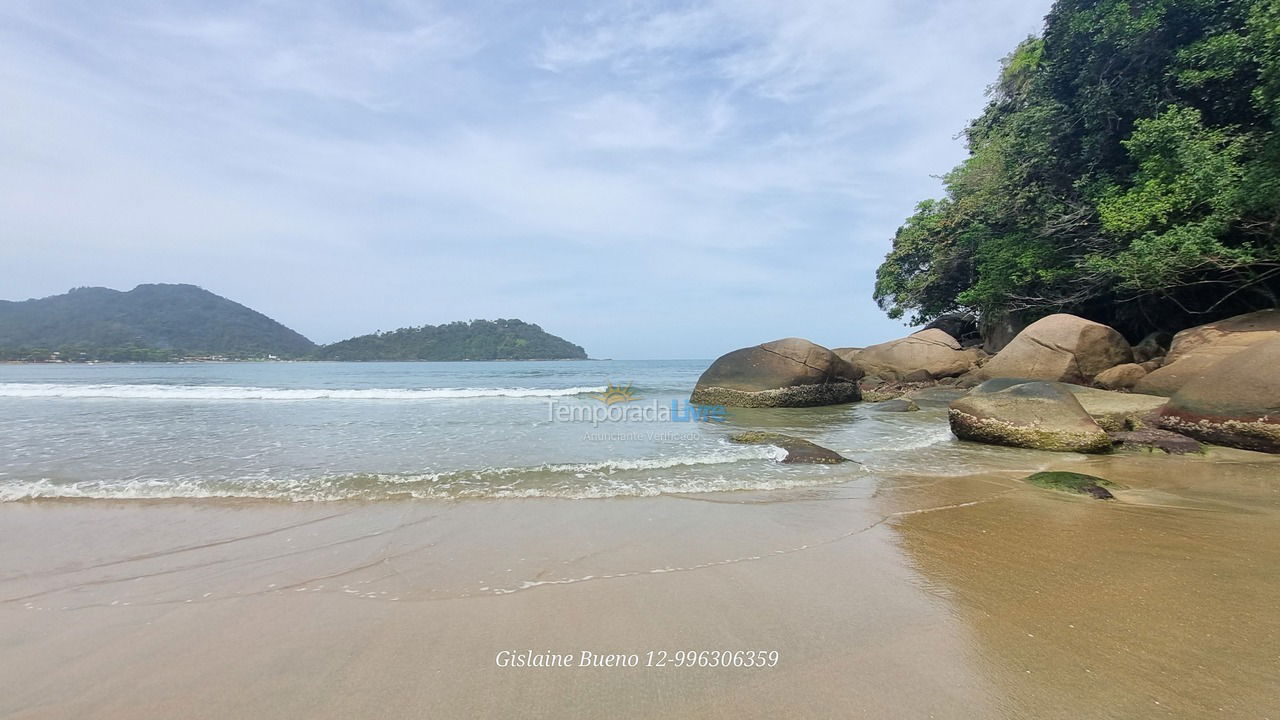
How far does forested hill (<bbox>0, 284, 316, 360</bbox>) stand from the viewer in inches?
2427

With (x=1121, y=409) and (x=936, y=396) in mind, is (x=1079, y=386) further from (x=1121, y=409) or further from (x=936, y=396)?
(x=936, y=396)

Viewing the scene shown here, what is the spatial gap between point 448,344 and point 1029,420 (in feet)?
246

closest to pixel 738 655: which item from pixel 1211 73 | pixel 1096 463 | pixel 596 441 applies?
pixel 596 441

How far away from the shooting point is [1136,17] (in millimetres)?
10711

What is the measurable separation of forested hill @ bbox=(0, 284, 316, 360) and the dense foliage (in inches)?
3139

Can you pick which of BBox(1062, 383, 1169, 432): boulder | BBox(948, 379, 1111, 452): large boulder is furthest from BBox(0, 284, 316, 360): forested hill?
BBox(1062, 383, 1169, 432): boulder

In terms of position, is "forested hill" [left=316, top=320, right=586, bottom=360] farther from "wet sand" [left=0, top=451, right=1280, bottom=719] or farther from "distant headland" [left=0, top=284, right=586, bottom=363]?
"wet sand" [left=0, top=451, right=1280, bottom=719]

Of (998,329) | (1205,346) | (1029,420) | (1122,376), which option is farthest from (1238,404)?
(998,329)

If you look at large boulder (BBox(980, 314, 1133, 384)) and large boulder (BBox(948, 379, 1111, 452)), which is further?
large boulder (BBox(980, 314, 1133, 384))

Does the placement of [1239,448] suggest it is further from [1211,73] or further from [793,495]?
[1211,73]

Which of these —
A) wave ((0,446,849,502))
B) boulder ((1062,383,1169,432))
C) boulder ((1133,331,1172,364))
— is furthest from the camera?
boulder ((1133,331,1172,364))

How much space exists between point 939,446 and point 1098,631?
19.3ft

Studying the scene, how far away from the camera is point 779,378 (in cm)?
1319

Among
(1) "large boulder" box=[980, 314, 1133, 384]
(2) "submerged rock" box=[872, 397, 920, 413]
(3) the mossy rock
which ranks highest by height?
(1) "large boulder" box=[980, 314, 1133, 384]
